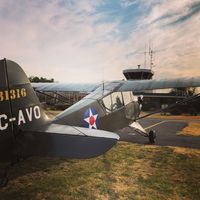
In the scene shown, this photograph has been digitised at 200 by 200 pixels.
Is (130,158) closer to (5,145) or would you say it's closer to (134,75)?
A: (5,145)

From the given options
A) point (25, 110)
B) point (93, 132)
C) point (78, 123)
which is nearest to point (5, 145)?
point (25, 110)

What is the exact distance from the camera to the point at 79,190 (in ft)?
17.3

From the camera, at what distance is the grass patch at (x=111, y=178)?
508cm

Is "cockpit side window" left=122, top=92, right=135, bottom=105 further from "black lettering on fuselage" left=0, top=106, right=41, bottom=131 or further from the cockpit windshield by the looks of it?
"black lettering on fuselage" left=0, top=106, right=41, bottom=131

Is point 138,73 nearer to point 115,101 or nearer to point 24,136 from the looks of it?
point 115,101

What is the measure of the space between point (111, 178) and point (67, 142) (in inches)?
86.2

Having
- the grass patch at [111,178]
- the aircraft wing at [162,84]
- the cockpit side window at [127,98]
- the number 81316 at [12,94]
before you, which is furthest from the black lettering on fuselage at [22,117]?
the cockpit side window at [127,98]

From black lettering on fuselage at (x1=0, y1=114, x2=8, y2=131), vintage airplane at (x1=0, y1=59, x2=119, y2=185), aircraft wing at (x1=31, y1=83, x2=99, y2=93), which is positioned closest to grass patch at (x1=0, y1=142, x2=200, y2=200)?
vintage airplane at (x1=0, y1=59, x2=119, y2=185)

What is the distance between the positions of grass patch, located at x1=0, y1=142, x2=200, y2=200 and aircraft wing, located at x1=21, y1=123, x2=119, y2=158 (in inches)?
46.1

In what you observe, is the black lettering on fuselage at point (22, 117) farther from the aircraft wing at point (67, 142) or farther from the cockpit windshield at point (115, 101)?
the cockpit windshield at point (115, 101)

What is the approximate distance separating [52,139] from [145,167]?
3.48m

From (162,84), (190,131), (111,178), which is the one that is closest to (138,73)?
(190,131)

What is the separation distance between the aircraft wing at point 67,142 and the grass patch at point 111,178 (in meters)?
1.17

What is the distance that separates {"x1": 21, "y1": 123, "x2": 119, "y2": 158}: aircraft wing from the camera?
13.7 feet
